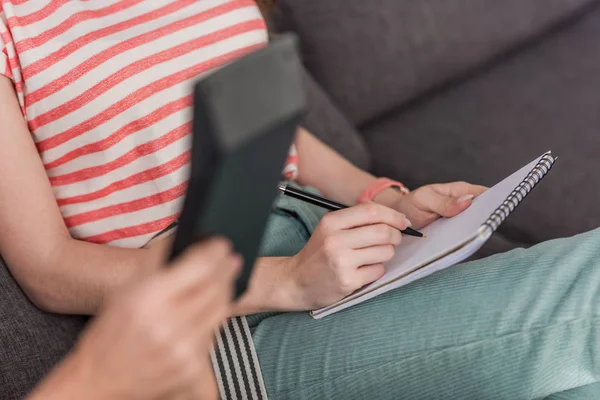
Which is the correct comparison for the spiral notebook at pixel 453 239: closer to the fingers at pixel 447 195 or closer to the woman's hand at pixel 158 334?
the fingers at pixel 447 195

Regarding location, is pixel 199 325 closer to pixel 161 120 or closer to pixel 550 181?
pixel 161 120

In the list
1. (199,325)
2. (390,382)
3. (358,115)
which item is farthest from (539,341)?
(358,115)

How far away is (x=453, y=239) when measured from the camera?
68cm

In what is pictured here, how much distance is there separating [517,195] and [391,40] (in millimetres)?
799

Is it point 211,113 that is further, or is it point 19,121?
point 19,121

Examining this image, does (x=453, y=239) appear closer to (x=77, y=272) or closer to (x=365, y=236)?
(x=365, y=236)

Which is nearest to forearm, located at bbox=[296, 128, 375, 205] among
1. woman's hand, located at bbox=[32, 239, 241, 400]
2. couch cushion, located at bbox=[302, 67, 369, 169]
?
couch cushion, located at bbox=[302, 67, 369, 169]

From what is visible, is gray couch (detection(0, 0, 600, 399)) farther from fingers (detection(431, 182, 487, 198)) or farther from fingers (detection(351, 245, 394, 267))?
fingers (detection(351, 245, 394, 267))

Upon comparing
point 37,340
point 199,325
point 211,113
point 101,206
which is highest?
point 211,113

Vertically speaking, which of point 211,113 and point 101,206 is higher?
point 211,113

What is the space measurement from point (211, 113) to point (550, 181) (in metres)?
1.06

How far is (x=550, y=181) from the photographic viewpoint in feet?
4.23

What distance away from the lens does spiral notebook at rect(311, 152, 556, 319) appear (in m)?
0.65

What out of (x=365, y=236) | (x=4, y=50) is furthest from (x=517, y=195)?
(x=4, y=50)
